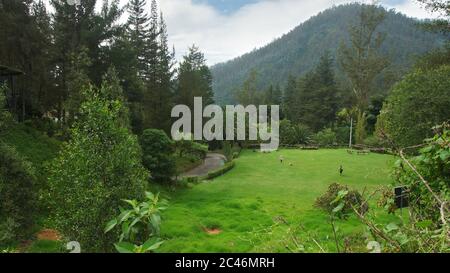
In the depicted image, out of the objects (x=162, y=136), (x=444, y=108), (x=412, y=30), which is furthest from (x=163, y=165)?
(x=412, y=30)

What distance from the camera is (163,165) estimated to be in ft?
72.4

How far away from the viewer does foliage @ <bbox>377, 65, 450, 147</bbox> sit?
18312 millimetres

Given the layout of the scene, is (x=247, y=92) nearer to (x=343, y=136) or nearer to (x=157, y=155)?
(x=343, y=136)

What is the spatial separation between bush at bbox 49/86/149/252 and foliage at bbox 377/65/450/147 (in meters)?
13.8

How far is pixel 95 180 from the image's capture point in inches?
320

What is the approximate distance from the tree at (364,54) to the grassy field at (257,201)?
14945 millimetres

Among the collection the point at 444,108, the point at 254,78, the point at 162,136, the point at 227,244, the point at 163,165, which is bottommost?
the point at 227,244

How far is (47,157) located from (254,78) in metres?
48.8

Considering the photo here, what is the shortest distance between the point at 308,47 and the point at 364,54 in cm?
11024

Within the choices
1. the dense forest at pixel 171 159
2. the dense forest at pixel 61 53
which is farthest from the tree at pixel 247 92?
the dense forest at pixel 61 53

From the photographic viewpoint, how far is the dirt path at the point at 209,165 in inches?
1177

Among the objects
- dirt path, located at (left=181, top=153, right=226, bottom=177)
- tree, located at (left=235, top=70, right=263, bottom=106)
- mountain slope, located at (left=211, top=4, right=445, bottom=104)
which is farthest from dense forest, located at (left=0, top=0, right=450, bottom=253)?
mountain slope, located at (left=211, top=4, right=445, bottom=104)

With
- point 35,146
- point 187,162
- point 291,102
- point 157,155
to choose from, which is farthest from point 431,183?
point 291,102
